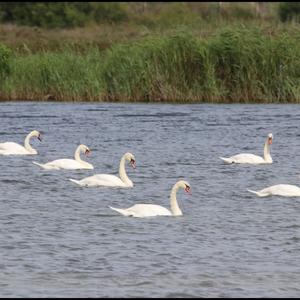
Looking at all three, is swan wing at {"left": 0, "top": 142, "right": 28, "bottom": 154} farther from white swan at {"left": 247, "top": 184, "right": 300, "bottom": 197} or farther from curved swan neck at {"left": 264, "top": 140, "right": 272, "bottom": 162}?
white swan at {"left": 247, "top": 184, "right": 300, "bottom": 197}

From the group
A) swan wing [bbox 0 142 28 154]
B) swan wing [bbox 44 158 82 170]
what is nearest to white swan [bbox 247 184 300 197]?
swan wing [bbox 44 158 82 170]

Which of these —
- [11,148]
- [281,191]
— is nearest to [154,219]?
[281,191]

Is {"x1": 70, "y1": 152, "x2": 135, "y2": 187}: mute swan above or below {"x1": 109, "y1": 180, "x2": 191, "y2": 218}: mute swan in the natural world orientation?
above

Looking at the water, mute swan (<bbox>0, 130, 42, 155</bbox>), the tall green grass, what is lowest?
the water

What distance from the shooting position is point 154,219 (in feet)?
56.7

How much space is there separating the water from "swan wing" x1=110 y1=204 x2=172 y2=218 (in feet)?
0.46

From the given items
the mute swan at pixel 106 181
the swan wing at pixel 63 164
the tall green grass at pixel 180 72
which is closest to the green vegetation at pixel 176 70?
the tall green grass at pixel 180 72

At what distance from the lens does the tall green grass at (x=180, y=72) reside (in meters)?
34.5

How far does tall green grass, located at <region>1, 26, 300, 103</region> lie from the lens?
113 ft

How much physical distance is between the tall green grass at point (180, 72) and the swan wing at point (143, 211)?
17.0 meters

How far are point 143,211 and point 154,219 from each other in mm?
186

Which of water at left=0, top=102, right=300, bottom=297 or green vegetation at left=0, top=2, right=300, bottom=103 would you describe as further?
green vegetation at left=0, top=2, right=300, bottom=103

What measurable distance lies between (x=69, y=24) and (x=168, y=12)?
4.86m

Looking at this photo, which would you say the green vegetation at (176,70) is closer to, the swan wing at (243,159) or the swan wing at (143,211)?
the swan wing at (243,159)
